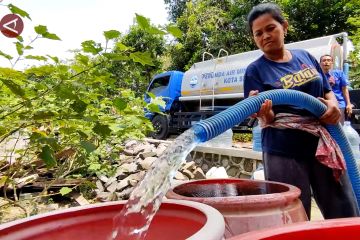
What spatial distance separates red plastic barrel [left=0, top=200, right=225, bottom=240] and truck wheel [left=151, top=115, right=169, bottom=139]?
355 inches

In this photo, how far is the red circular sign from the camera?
99 centimetres

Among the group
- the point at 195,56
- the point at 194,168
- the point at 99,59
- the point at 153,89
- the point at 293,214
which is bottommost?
the point at 194,168


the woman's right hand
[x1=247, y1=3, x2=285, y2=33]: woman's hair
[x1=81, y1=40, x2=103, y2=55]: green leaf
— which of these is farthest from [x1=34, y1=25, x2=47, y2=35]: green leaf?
[x1=247, y1=3, x2=285, y2=33]: woman's hair

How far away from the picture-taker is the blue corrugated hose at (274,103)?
1088 millimetres

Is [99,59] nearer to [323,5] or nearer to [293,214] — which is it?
[293,214]

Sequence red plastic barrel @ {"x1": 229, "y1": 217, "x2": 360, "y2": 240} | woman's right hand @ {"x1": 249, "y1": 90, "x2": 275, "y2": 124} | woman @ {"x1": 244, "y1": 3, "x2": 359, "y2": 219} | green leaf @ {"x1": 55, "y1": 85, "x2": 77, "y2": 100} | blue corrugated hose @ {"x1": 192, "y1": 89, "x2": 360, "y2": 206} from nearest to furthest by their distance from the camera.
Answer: red plastic barrel @ {"x1": 229, "y1": 217, "x2": 360, "y2": 240} → blue corrugated hose @ {"x1": 192, "y1": 89, "x2": 360, "y2": 206} → green leaf @ {"x1": 55, "y1": 85, "x2": 77, "y2": 100} → woman's right hand @ {"x1": 249, "y1": 90, "x2": 275, "y2": 124} → woman @ {"x1": 244, "y1": 3, "x2": 359, "y2": 219}

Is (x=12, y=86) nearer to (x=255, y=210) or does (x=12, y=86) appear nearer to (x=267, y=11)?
(x=255, y=210)

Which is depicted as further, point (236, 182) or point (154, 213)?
point (236, 182)

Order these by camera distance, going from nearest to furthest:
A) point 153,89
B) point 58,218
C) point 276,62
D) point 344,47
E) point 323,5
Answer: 1. point 58,218
2. point 276,62
3. point 344,47
4. point 153,89
5. point 323,5

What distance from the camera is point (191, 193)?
50.0 inches

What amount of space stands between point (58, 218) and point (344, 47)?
22.0 feet

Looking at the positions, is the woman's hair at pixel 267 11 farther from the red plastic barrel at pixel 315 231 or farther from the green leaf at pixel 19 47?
the red plastic barrel at pixel 315 231

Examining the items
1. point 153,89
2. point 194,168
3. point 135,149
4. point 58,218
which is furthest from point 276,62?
point 153,89

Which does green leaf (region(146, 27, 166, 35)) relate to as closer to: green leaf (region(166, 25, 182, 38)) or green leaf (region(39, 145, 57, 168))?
green leaf (region(166, 25, 182, 38))
